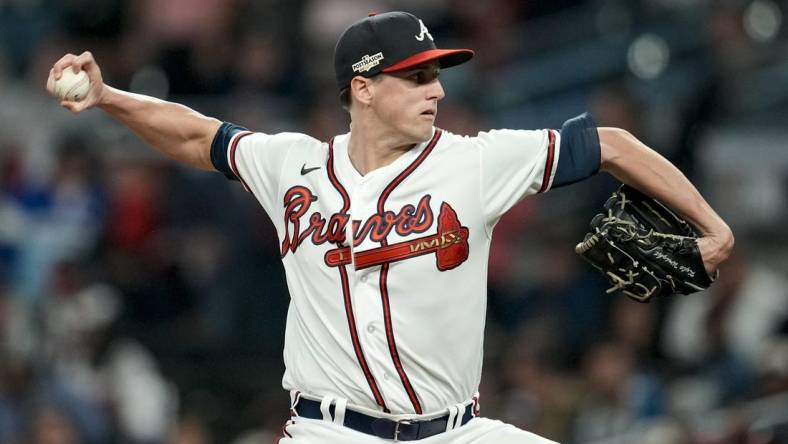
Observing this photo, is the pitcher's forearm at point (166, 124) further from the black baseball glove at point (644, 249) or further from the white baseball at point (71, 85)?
the black baseball glove at point (644, 249)

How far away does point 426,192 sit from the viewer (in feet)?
16.4

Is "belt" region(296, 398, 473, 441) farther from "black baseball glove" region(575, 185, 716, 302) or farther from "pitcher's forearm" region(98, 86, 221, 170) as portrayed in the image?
"pitcher's forearm" region(98, 86, 221, 170)

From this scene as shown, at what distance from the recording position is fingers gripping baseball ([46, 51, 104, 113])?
5.06 meters

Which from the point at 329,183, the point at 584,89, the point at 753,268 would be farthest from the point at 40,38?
the point at 329,183

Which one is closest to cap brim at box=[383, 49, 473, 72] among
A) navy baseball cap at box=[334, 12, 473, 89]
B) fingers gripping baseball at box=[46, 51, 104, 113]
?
navy baseball cap at box=[334, 12, 473, 89]

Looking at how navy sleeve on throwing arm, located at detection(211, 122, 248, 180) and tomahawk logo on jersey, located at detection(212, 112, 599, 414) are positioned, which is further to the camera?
navy sleeve on throwing arm, located at detection(211, 122, 248, 180)

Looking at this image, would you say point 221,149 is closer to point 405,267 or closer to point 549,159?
point 405,267

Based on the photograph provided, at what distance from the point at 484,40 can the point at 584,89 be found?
942mm

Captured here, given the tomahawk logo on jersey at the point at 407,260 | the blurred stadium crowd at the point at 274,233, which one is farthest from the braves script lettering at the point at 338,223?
the blurred stadium crowd at the point at 274,233

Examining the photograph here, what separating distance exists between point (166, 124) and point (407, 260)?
1.05 metres

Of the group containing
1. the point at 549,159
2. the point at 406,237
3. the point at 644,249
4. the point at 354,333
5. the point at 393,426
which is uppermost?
the point at 549,159

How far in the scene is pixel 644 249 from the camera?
16.6 feet

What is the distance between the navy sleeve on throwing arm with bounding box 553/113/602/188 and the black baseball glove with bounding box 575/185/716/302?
9.6 inches

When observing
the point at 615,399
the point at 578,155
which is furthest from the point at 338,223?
the point at 615,399
